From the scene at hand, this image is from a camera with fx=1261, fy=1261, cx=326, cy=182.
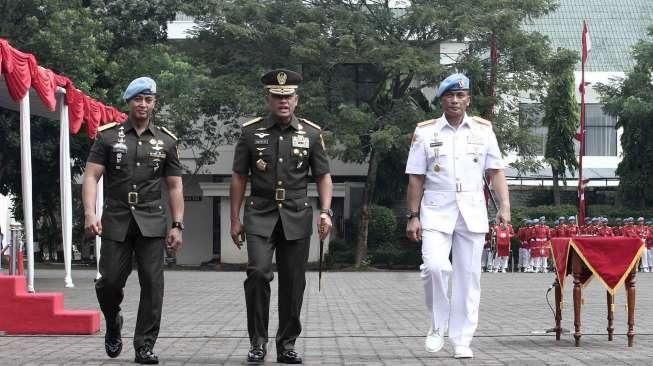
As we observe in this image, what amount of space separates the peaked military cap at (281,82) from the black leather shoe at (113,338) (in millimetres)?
2045

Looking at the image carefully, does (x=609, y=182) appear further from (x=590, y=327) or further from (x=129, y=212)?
(x=129, y=212)

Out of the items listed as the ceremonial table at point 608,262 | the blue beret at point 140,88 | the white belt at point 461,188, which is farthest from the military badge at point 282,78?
the ceremonial table at point 608,262

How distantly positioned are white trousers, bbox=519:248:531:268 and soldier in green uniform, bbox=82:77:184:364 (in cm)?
3410

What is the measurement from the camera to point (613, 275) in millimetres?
10422

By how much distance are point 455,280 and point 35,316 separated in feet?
14.6

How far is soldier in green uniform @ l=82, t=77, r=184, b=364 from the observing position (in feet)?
30.0

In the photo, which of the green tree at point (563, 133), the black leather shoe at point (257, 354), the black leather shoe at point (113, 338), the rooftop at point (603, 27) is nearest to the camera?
the black leather shoe at point (257, 354)

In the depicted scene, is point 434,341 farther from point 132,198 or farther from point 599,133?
point 599,133

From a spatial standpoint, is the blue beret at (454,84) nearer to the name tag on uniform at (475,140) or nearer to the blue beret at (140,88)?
the name tag on uniform at (475,140)

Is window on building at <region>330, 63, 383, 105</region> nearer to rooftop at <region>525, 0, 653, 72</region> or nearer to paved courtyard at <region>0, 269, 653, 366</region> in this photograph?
rooftop at <region>525, 0, 653, 72</region>

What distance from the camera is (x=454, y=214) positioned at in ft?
31.5

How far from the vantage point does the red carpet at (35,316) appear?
12.0 meters

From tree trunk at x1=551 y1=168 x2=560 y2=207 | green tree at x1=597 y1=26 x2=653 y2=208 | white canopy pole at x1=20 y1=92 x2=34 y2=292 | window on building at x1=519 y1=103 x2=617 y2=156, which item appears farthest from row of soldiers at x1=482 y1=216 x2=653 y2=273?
white canopy pole at x1=20 y1=92 x2=34 y2=292

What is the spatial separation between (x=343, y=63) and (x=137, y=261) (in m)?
34.5
